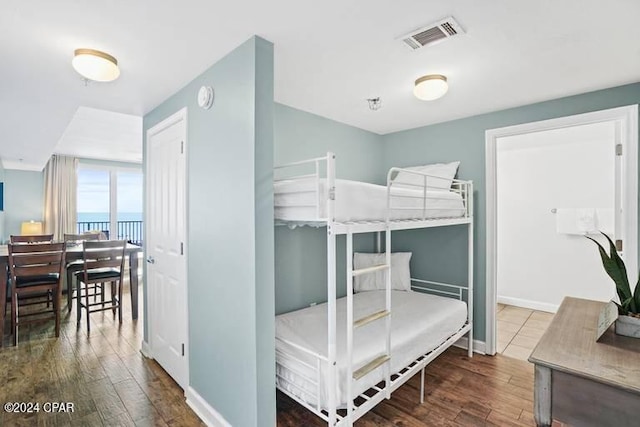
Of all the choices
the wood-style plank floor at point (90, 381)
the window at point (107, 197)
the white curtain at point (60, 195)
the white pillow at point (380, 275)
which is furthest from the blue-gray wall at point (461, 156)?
the white curtain at point (60, 195)

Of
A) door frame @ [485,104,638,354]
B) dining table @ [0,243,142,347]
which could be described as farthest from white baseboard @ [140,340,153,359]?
door frame @ [485,104,638,354]

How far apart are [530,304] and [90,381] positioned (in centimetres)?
523

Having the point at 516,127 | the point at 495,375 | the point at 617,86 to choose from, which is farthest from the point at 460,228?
the point at 617,86

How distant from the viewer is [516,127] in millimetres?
2891

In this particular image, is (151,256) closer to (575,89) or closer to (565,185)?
(575,89)

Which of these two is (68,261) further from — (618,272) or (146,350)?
(618,272)

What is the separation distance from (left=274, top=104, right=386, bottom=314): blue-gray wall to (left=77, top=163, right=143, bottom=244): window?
14.2ft

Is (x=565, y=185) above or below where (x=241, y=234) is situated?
above

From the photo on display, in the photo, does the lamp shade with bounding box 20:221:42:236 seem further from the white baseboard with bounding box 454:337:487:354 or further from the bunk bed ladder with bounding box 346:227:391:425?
the white baseboard with bounding box 454:337:487:354

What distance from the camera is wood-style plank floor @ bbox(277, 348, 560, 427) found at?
2070 millimetres

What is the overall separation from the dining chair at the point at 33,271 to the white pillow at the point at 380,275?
129 inches

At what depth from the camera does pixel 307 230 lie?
294 centimetres

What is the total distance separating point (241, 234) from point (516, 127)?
268 centimetres

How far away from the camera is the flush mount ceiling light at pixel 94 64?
1777mm
